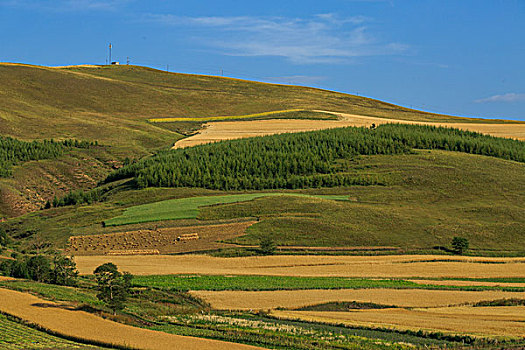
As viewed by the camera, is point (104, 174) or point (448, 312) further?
point (104, 174)

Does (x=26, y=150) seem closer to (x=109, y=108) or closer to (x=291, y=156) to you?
(x=291, y=156)

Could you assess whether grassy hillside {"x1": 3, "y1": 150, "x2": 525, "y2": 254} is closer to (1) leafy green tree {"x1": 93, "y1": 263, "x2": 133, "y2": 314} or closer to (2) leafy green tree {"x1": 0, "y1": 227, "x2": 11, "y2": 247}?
(2) leafy green tree {"x1": 0, "y1": 227, "x2": 11, "y2": 247}

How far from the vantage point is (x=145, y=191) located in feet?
312

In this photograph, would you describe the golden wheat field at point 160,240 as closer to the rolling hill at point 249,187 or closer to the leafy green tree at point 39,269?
the rolling hill at point 249,187

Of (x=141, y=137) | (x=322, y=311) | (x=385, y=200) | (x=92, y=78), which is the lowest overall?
(x=322, y=311)

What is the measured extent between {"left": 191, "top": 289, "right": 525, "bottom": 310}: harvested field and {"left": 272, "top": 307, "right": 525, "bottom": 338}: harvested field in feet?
7.42

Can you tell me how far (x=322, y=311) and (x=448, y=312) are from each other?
725 cm

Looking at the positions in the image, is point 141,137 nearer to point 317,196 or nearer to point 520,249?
point 317,196

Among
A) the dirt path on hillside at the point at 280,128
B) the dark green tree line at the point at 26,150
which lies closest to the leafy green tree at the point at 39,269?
the dark green tree line at the point at 26,150

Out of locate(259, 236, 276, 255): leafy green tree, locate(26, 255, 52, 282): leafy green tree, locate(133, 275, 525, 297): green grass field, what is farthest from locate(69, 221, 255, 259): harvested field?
locate(26, 255, 52, 282): leafy green tree

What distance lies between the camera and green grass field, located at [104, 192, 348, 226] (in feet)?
262

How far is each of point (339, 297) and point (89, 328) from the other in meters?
17.0

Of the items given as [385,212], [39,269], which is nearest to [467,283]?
[385,212]

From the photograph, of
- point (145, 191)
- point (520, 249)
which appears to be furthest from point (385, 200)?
point (145, 191)
